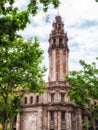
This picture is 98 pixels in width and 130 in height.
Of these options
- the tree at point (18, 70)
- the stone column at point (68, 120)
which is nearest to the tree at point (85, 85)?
the tree at point (18, 70)

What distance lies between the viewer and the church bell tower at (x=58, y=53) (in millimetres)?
59188

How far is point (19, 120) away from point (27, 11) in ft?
152

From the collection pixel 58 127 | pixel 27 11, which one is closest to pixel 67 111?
pixel 58 127

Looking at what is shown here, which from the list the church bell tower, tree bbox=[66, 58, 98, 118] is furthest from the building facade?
tree bbox=[66, 58, 98, 118]

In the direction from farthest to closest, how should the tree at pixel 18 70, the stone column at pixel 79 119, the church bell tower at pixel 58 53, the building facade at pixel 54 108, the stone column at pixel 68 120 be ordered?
the church bell tower at pixel 58 53
the stone column at pixel 79 119
the building facade at pixel 54 108
the stone column at pixel 68 120
the tree at pixel 18 70

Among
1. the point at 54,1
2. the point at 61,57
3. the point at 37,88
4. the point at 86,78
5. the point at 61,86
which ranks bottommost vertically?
the point at 54,1

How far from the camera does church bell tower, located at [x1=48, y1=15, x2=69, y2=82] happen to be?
59.2 meters

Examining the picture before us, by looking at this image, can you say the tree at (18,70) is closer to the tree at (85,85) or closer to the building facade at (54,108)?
the tree at (85,85)

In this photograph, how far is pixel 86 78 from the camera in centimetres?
3050

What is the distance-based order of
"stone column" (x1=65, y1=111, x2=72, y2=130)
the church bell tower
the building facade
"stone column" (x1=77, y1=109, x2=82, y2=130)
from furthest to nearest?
1. the church bell tower
2. "stone column" (x1=77, y1=109, x2=82, y2=130)
3. the building facade
4. "stone column" (x1=65, y1=111, x2=72, y2=130)

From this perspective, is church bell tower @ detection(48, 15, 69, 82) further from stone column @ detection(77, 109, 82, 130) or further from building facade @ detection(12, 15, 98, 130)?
stone column @ detection(77, 109, 82, 130)

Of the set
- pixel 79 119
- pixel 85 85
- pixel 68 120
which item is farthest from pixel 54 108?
pixel 85 85

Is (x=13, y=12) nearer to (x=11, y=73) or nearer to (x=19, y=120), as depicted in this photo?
(x=11, y=73)

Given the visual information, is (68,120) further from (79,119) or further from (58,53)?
(58,53)
